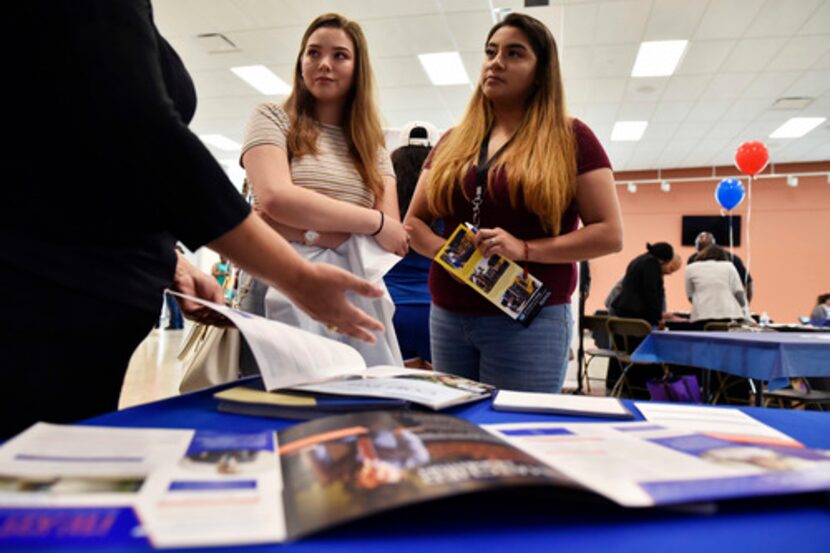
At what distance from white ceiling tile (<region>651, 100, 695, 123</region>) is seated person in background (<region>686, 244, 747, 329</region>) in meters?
3.11

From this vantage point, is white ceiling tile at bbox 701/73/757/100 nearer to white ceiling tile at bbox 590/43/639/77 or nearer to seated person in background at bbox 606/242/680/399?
white ceiling tile at bbox 590/43/639/77

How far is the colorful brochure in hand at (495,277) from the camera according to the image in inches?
48.7

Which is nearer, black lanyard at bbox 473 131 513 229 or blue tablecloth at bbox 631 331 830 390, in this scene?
black lanyard at bbox 473 131 513 229

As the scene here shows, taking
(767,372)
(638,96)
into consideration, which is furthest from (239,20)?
(767,372)

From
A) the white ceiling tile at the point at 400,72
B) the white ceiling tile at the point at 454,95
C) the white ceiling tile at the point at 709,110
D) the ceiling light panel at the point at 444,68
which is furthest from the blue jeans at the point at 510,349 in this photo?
the white ceiling tile at the point at 709,110

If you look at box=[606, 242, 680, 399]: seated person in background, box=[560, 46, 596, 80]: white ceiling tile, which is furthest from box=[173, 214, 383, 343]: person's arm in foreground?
box=[560, 46, 596, 80]: white ceiling tile

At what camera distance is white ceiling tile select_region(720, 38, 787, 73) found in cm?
521

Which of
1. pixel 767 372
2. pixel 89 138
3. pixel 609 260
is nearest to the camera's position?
pixel 89 138

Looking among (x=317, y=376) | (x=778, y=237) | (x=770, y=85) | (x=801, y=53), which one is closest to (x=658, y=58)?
(x=801, y=53)

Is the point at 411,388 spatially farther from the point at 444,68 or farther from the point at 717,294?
the point at 444,68

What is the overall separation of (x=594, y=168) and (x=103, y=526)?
122cm

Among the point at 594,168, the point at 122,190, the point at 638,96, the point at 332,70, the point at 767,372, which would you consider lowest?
the point at 767,372

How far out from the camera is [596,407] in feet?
2.23

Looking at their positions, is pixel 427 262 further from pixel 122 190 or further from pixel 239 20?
pixel 239 20
